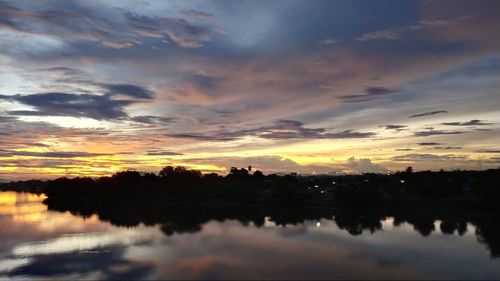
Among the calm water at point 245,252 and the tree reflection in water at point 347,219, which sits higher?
the tree reflection in water at point 347,219

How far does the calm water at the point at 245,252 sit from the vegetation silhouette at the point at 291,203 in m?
2.42

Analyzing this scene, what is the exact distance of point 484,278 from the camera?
88.6ft

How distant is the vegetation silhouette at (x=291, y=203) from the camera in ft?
185

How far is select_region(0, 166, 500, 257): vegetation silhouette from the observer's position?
2226 inches

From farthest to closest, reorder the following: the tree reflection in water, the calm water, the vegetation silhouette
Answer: the vegetation silhouette
the tree reflection in water
the calm water

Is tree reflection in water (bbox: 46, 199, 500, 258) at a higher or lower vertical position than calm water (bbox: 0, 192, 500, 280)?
higher

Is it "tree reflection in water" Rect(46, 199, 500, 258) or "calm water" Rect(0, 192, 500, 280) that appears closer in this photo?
"calm water" Rect(0, 192, 500, 280)

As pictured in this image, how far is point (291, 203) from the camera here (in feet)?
274

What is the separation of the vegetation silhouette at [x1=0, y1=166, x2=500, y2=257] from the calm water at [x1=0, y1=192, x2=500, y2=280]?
7.93 ft

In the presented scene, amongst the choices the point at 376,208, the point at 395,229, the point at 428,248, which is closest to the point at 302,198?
the point at 376,208

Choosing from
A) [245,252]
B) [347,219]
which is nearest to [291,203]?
[347,219]

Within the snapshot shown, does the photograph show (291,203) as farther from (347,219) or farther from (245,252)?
(245,252)

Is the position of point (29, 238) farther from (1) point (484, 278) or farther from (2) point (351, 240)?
(1) point (484, 278)

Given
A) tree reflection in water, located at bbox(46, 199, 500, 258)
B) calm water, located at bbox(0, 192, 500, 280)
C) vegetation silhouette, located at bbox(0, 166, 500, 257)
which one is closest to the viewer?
calm water, located at bbox(0, 192, 500, 280)
